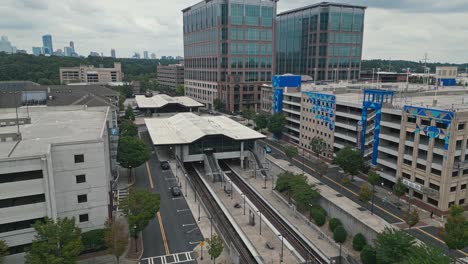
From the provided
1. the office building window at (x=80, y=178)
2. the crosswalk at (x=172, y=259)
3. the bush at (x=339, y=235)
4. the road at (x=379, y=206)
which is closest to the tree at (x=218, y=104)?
the road at (x=379, y=206)

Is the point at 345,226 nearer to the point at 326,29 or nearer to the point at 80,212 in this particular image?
the point at 80,212

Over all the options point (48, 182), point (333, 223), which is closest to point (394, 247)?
point (333, 223)

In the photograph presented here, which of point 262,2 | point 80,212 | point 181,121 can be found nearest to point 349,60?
point 262,2

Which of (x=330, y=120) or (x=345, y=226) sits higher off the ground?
(x=330, y=120)

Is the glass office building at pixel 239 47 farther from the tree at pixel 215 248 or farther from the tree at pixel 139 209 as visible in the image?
the tree at pixel 215 248

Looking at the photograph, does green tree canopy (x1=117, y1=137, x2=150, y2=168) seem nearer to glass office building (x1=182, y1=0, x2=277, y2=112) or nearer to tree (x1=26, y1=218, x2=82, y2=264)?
tree (x1=26, y1=218, x2=82, y2=264)
